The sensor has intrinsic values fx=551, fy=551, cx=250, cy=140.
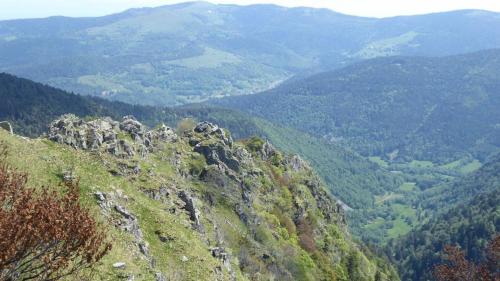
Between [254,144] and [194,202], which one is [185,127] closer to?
[254,144]

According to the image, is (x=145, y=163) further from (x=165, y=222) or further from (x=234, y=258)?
(x=165, y=222)

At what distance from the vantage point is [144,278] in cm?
3553

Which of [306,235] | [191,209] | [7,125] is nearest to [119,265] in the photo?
[191,209]

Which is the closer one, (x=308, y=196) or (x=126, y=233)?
(x=126, y=233)

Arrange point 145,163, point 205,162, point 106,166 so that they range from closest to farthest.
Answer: point 106,166
point 145,163
point 205,162

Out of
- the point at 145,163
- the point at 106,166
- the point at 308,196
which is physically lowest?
the point at 308,196

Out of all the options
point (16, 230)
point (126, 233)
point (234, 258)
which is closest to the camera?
point (16, 230)

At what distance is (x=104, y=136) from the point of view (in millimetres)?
72625

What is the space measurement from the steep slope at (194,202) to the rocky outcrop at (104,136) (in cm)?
18

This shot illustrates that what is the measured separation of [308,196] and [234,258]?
57.6 metres

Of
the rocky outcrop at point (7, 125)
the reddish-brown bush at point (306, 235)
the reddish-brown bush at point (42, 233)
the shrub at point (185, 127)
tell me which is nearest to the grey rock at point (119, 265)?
the reddish-brown bush at point (42, 233)

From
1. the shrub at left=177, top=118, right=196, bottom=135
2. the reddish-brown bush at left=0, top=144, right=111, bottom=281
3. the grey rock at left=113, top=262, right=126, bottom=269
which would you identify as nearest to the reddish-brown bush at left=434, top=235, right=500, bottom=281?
the grey rock at left=113, top=262, right=126, bottom=269

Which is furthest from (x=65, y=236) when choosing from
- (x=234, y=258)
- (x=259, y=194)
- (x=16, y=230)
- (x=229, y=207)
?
(x=259, y=194)

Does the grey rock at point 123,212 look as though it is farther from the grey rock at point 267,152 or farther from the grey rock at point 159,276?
the grey rock at point 267,152
